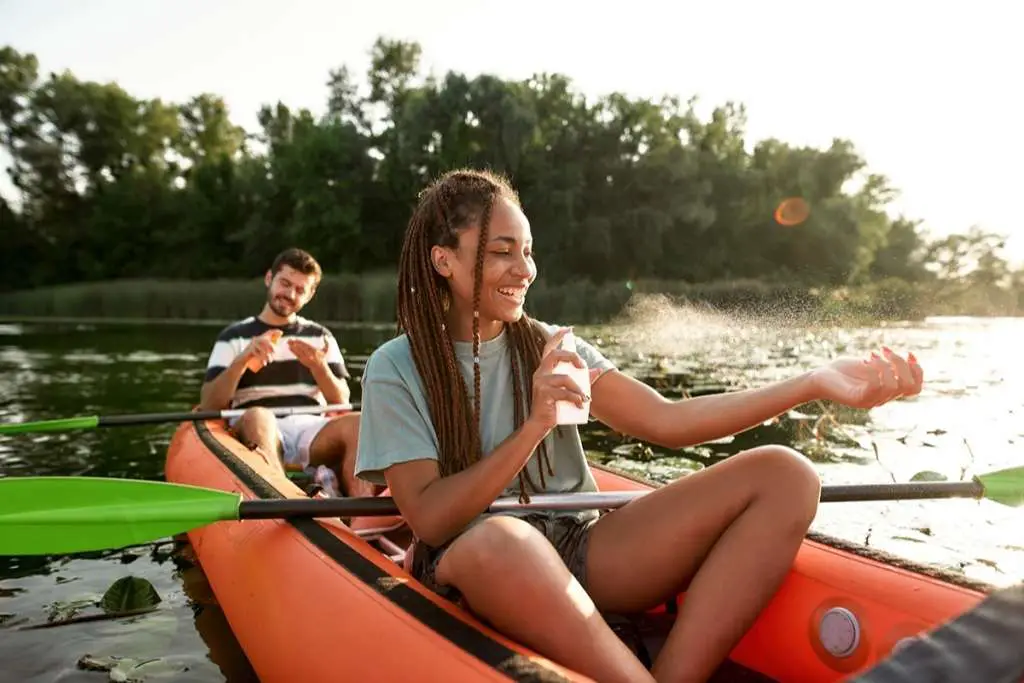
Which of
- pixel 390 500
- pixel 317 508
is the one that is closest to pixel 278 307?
pixel 317 508

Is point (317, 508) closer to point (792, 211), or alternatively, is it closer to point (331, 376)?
point (331, 376)

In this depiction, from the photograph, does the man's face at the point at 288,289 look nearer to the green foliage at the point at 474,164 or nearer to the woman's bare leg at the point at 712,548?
the woman's bare leg at the point at 712,548

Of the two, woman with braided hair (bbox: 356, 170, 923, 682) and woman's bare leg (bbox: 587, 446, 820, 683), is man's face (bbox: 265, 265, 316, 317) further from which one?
woman's bare leg (bbox: 587, 446, 820, 683)

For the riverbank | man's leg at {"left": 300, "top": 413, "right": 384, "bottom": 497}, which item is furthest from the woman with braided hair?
the riverbank

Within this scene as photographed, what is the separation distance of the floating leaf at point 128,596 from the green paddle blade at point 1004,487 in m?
2.85

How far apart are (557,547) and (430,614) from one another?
1.25 ft

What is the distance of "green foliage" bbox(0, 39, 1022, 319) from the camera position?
31.0 meters

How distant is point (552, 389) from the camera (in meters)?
1.64

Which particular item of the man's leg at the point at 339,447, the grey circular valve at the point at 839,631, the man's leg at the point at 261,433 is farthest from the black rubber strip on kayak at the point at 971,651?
the man's leg at the point at 261,433

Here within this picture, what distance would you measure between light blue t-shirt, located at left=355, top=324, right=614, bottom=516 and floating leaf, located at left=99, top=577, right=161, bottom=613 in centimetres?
177

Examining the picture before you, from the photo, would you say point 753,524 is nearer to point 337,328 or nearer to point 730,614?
point 730,614

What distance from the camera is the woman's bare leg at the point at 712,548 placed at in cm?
181

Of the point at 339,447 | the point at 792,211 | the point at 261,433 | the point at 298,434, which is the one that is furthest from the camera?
the point at 792,211

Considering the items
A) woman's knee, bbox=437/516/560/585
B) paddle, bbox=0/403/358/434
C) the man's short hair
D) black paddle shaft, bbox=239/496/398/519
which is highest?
the man's short hair
